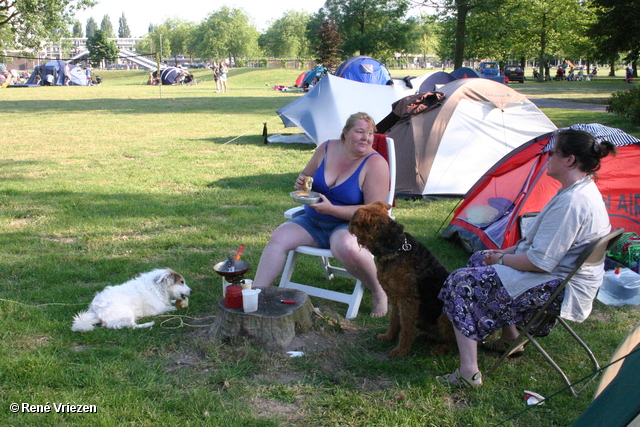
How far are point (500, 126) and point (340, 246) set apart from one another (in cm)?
460

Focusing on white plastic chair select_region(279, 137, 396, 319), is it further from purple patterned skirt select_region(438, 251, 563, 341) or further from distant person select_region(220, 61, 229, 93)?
distant person select_region(220, 61, 229, 93)

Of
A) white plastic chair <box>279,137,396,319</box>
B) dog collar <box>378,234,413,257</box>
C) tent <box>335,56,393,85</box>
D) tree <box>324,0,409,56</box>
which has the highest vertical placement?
tree <box>324,0,409,56</box>

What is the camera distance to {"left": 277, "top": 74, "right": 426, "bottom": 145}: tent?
980cm

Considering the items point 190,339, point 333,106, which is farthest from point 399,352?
point 333,106

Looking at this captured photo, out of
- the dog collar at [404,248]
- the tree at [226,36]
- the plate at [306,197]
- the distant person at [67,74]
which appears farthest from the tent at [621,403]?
the tree at [226,36]

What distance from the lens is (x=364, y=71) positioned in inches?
754

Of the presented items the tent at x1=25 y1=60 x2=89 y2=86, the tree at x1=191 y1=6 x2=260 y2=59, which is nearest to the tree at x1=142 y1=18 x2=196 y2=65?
the tree at x1=191 y1=6 x2=260 y2=59

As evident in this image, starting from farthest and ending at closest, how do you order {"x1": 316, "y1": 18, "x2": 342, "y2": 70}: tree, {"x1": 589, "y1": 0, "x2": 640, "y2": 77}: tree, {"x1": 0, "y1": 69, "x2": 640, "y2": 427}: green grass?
{"x1": 316, "y1": 18, "x2": 342, "y2": 70}: tree < {"x1": 589, "y1": 0, "x2": 640, "y2": 77}: tree < {"x1": 0, "y1": 69, "x2": 640, "y2": 427}: green grass


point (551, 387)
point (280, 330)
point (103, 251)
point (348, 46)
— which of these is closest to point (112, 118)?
point (103, 251)

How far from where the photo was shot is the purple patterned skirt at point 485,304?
272 centimetres

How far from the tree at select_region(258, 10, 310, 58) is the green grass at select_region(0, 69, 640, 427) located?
67.5 metres

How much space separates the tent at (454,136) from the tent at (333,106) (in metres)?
2.58

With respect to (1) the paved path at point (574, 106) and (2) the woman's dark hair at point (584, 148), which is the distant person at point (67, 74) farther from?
(2) the woman's dark hair at point (584, 148)

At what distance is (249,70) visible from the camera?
171ft
